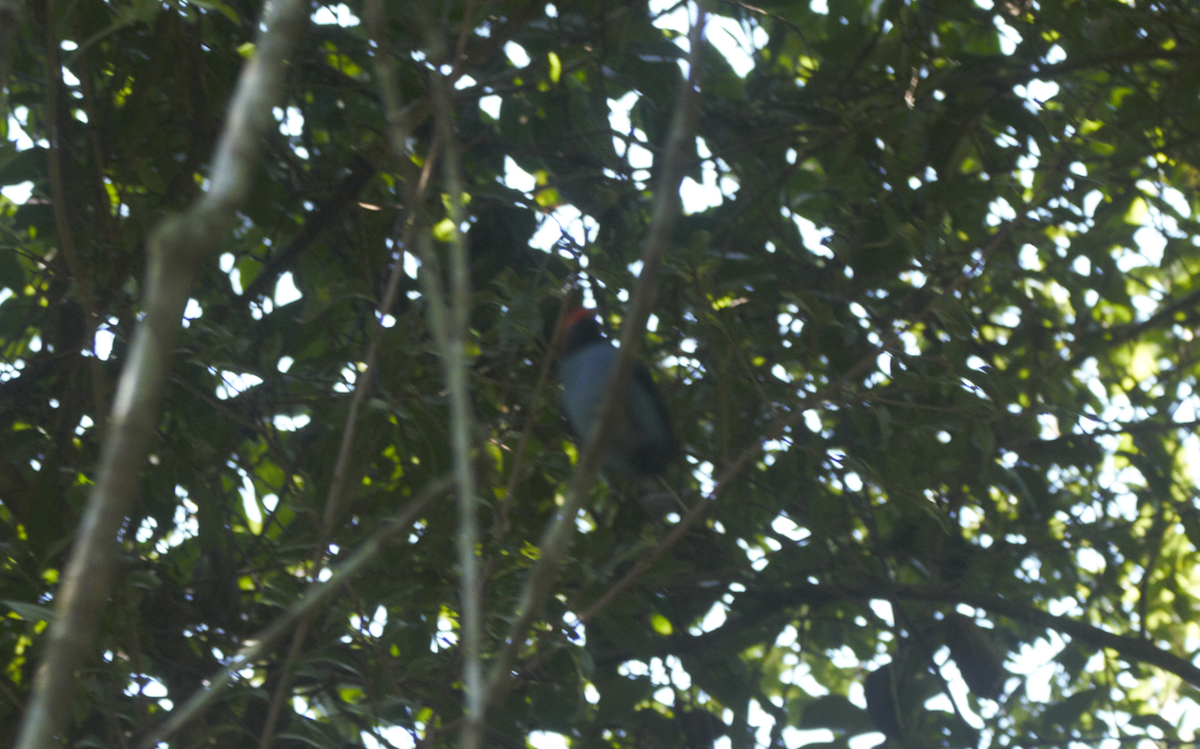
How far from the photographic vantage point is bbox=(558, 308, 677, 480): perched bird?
103 inches

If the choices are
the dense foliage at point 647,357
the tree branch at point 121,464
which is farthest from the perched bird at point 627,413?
the tree branch at point 121,464

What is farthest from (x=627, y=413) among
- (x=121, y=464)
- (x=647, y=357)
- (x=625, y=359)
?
(x=121, y=464)

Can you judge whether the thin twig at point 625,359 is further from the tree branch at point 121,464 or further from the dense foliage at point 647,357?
the dense foliage at point 647,357

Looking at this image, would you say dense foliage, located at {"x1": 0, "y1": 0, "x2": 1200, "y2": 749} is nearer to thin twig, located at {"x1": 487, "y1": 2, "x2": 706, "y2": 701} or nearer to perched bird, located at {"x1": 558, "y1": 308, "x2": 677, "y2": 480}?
perched bird, located at {"x1": 558, "y1": 308, "x2": 677, "y2": 480}

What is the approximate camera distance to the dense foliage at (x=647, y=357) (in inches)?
89.7

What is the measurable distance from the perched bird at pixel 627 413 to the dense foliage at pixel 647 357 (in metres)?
0.11

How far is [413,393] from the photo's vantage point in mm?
2174

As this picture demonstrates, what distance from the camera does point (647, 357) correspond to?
9.84 feet

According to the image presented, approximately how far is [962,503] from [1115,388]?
978 mm

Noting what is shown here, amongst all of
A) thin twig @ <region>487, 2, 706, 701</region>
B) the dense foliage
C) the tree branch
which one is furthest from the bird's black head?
the tree branch

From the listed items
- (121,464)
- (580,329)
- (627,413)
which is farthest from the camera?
(580,329)

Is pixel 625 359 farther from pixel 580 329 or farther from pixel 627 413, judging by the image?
pixel 580 329

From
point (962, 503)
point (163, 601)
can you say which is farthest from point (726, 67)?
point (163, 601)

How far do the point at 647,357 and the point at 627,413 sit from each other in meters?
0.43
